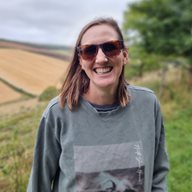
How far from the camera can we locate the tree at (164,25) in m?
12.2

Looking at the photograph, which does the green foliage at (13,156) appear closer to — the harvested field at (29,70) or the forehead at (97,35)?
the harvested field at (29,70)

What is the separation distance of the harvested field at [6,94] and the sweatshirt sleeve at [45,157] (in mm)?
1300

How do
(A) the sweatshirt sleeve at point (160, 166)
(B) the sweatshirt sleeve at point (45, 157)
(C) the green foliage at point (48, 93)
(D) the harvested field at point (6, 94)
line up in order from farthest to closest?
1. (C) the green foliage at point (48, 93)
2. (D) the harvested field at point (6, 94)
3. (A) the sweatshirt sleeve at point (160, 166)
4. (B) the sweatshirt sleeve at point (45, 157)

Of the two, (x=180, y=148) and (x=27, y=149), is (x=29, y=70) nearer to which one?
(x=27, y=149)

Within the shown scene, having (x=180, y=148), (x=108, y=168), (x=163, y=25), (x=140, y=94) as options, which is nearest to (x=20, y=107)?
(x=140, y=94)

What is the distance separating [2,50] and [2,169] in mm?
942

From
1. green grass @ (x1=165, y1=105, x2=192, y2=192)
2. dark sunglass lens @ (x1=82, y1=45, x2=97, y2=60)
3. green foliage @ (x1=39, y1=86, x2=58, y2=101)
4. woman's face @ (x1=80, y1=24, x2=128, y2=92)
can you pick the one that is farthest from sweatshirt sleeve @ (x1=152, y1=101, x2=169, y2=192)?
green grass @ (x1=165, y1=105, x2=192, y2=192)

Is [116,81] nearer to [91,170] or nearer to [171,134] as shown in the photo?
[91,170]

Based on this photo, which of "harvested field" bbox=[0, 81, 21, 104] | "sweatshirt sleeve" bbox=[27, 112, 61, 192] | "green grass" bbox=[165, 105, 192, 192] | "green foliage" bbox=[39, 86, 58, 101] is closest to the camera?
"sweatshirt sleeve" bbox=[27, 112, 61, 192]

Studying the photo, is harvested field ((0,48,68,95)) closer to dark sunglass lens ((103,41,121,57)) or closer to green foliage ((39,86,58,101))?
green foliage ((39,86,58,101))

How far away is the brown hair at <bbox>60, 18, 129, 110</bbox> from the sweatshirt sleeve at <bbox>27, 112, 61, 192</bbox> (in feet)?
0.50

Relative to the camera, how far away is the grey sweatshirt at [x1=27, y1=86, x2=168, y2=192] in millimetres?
2295

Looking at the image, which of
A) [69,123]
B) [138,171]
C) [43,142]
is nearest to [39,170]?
[43,142]

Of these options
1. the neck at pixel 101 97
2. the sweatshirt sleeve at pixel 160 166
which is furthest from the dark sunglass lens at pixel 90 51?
the sweatshirt sleeve at pixel 160 166
